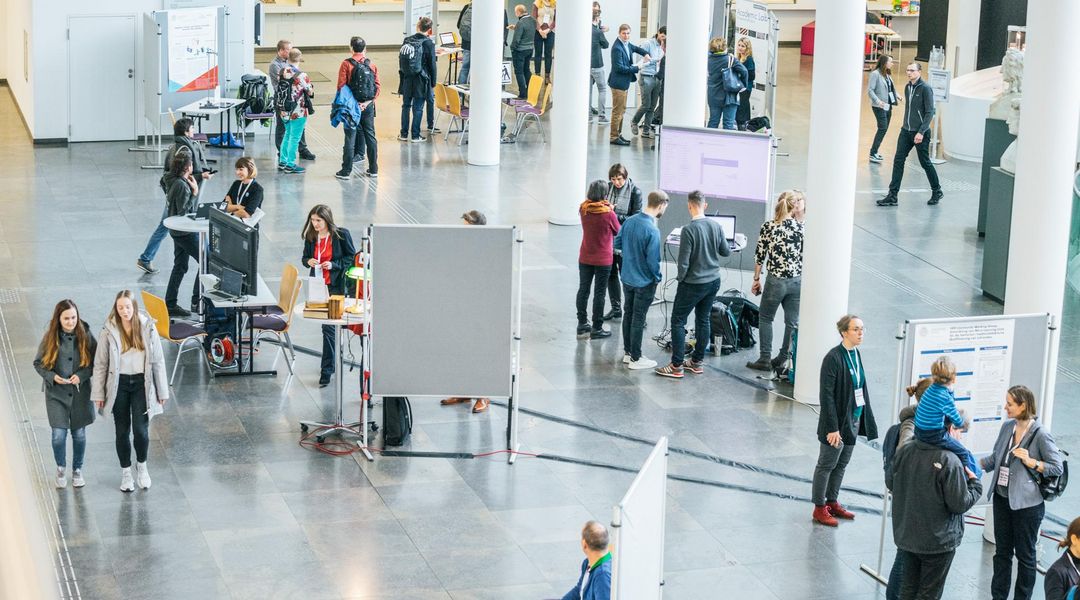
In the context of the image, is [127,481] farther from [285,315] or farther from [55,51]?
[55,51]

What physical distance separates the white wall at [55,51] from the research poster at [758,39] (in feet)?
27.0

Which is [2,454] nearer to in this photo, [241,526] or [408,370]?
[241,526]

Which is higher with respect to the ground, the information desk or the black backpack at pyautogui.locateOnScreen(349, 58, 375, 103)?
the black backpack at pyautogui.locateOnScreen(349, 58, 375, 103)

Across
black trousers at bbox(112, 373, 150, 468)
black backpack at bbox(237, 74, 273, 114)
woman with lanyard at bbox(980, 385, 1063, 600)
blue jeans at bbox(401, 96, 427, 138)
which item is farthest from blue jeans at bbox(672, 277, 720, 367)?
blue jeans at bbox(401, 96, 427, 138)

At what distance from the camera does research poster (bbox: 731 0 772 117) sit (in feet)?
61.7

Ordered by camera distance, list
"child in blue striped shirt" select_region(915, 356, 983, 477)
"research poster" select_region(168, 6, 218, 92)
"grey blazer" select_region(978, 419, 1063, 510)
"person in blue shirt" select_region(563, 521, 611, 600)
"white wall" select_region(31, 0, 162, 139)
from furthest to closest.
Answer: "white wall" select_region(31, 0, 162, 139) → "research poster" select_region(168, 6, 218, 92) → "grey blazer" select_region(978, 419, 1063, 510) → "child in blue striped shirt" select_region(915, 356, 983, 477) → "person in blue shirt" select_region(563, 521, 611, 600)

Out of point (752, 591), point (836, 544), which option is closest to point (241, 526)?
point (752, 591)

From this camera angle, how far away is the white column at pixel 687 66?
1310 centimetres

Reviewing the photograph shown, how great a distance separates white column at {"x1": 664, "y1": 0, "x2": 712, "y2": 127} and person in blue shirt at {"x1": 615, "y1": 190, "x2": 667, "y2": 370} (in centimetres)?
287

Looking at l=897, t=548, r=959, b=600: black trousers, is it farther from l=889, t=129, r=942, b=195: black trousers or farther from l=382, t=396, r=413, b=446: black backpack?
l=889, t=129, r=942, b=195: black trousers

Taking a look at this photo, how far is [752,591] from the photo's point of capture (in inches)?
281

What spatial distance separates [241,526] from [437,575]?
1302mm

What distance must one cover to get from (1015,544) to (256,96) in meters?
13.4

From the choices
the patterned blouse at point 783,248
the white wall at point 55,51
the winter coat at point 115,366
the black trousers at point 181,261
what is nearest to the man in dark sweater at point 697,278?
the patterned blouse at point 783,248
